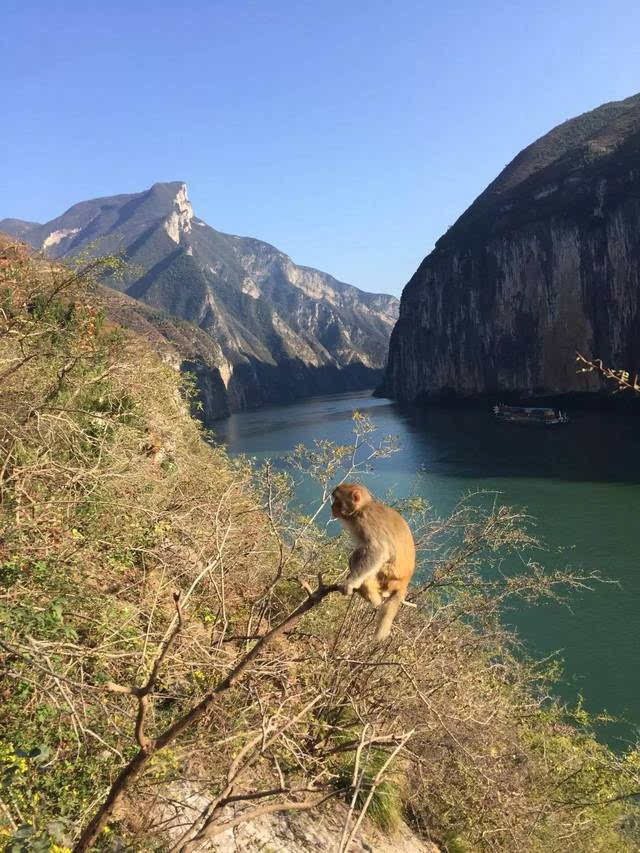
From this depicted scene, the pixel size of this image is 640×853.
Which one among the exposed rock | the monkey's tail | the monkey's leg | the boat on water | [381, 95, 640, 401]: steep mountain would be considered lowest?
the boat on water

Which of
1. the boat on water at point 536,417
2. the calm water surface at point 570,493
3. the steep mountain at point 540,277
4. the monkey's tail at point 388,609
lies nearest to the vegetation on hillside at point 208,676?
the monkey's tail at point 388,609

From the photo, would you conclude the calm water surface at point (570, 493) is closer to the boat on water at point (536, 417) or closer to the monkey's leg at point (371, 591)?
the boat on water at point (536, 417)

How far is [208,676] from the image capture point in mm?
4438

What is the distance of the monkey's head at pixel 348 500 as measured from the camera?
9.29 feet

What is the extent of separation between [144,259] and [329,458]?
6585 inches

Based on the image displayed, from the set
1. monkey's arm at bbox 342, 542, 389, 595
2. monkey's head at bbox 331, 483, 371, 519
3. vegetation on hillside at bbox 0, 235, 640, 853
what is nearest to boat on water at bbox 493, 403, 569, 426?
vegetation on hillside at bbox 0, 235, 640, 853

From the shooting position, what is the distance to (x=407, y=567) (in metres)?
2.85

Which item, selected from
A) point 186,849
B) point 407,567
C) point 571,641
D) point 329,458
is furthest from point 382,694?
point 571,641

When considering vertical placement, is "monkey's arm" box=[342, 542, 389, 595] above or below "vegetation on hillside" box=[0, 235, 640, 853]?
above

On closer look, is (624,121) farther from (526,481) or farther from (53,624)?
(53,624)

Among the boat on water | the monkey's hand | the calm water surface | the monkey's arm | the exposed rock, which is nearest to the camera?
the monkey's hand

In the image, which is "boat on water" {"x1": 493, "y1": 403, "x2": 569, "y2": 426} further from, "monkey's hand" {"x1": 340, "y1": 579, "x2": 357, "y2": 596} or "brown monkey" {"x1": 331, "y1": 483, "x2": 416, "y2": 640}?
"monkey's hand" {"x1": 340, "y1": 579, "x2": 357, "y2": 596}

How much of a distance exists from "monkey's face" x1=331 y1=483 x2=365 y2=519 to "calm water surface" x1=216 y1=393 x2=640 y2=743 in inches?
236

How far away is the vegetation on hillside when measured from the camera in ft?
10.1
